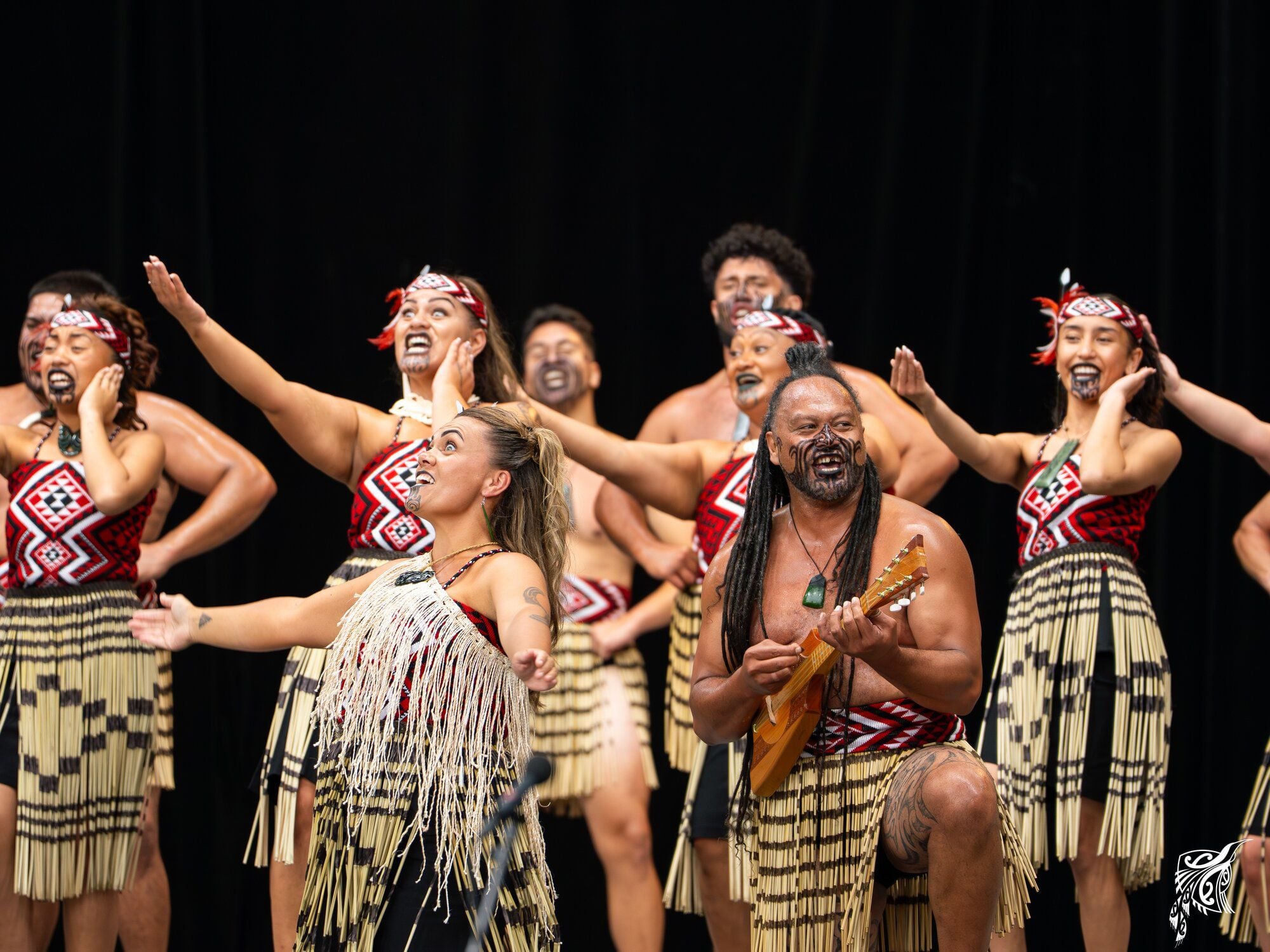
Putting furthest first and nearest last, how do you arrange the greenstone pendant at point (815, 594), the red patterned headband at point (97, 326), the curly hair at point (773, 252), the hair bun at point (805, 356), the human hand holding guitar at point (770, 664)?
the curly hair at point (773, 252), the red patterned headband at point (97, 326), the hair bun at point (805, 356), the greenstone pendant at point (815, 594), the human hand holding guitar at point (770, 664)

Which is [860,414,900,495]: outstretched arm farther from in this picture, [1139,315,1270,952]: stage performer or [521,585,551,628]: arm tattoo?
[521,585,551,628]: arm tattoo

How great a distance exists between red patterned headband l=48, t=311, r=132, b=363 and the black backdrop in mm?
963

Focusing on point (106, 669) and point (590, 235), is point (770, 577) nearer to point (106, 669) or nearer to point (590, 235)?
point (106, 669)

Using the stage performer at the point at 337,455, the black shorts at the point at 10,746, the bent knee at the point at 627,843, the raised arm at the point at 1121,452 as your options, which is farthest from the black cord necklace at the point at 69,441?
the raised arm at the point at 1121,452

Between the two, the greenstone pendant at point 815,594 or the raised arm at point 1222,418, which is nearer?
the greenstone pendant at point 815,594

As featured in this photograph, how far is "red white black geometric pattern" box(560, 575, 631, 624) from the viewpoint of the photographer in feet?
15.4

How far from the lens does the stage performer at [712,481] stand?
3.61 metres

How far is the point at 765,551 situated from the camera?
2.97 m

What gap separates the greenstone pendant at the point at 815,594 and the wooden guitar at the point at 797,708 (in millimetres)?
61

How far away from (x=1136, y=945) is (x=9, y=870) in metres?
3.12

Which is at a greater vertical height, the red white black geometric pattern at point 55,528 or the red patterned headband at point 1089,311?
the red patterned headband at point 1089,311

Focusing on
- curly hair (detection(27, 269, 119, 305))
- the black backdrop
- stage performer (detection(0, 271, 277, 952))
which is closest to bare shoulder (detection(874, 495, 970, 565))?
stage performer (detection(0, 271, 277, 952))

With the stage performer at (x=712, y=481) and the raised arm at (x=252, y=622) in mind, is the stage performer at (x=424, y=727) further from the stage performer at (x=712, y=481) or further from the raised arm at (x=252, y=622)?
the stage performer at (x=712, y=481)

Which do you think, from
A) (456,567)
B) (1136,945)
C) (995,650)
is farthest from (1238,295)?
(456,567)
